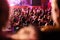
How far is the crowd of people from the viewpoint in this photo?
0.94 meters

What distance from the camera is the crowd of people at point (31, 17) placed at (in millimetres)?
944

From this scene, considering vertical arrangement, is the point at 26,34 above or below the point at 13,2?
below

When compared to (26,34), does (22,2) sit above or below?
above

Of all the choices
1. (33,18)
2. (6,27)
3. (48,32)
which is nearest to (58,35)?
(48,32)

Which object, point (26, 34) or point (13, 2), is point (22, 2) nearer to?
point (13, 2)

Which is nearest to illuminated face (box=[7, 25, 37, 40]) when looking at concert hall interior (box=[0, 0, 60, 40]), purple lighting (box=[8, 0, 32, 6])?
concert hall interior (box=[0, 0, 60, 40])

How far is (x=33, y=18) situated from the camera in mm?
968

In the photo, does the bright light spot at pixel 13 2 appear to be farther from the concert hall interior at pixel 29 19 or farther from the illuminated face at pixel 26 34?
the illuminated face at pixel 26 34

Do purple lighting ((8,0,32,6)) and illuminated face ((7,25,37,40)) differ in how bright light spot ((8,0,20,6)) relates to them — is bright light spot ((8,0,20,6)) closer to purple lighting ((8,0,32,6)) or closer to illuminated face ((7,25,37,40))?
purple lighting ((8,0,32,6))

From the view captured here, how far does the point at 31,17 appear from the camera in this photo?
38.1 inches

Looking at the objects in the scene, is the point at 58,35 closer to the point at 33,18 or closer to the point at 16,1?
the point at 33,18

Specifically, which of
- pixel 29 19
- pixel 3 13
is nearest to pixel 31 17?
pixel 29 19

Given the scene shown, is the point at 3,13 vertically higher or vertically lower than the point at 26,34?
higher

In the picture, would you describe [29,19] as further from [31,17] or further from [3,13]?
[3,13]
